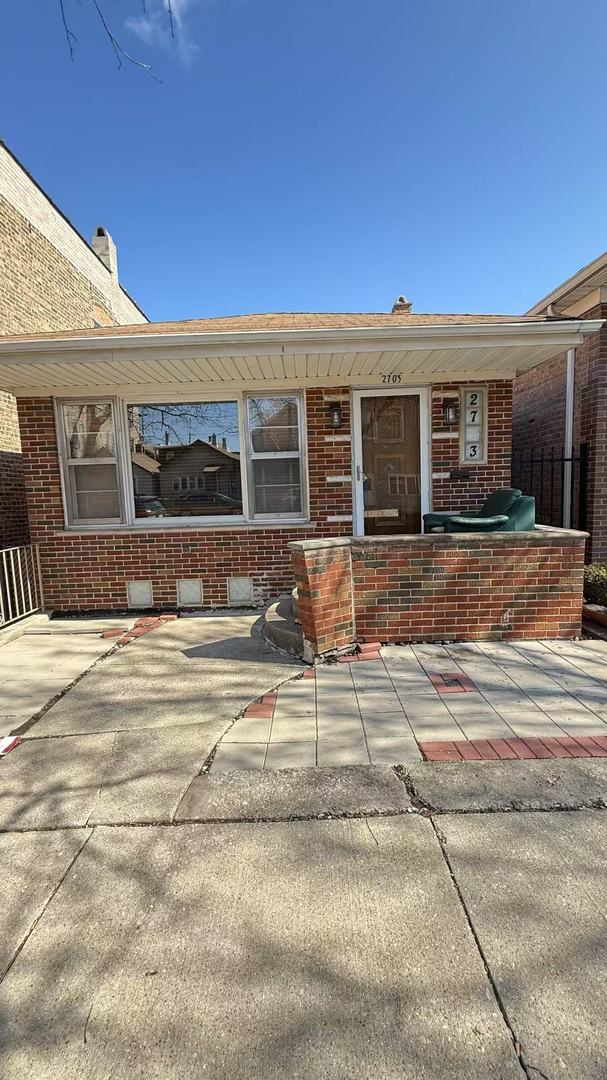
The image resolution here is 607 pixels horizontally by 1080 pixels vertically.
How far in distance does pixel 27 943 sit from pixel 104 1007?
42 cm

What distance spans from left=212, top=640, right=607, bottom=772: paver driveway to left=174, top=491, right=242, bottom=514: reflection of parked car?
2678mm

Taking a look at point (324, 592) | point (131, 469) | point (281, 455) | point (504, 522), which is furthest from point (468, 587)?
point (131, 469)

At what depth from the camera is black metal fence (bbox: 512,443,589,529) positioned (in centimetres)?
630

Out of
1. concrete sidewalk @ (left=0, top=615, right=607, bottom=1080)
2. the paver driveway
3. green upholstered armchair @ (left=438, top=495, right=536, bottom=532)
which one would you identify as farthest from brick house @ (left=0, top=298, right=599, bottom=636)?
concrete sidewalk @ (left=0, top=615, right=607, bottom=1080)

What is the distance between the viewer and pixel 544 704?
3221mm

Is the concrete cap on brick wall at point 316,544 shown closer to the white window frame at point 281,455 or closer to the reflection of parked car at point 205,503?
the white window frame at point 281,455

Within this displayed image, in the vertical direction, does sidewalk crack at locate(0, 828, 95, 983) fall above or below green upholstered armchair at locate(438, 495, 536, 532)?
below

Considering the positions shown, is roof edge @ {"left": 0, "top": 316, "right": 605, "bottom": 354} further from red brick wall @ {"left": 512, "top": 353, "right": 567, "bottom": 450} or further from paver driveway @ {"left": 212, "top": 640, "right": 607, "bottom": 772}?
paver driveway @ {"left": 212, "top": 640, "right": 607, "bottom": 772}

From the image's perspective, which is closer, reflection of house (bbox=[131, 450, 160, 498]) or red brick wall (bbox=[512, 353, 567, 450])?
reflection of house (bbox=[131, 450, 160, 498])

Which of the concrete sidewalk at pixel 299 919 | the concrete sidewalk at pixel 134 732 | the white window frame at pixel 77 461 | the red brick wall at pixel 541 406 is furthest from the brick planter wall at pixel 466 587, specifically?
the red brick wall at pixel 541 406

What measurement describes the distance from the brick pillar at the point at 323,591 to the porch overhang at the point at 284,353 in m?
1.96

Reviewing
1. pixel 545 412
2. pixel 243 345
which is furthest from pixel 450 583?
pixel 545 412

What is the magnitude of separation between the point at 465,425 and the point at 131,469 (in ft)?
12.9

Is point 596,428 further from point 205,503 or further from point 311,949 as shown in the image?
point 311,949
